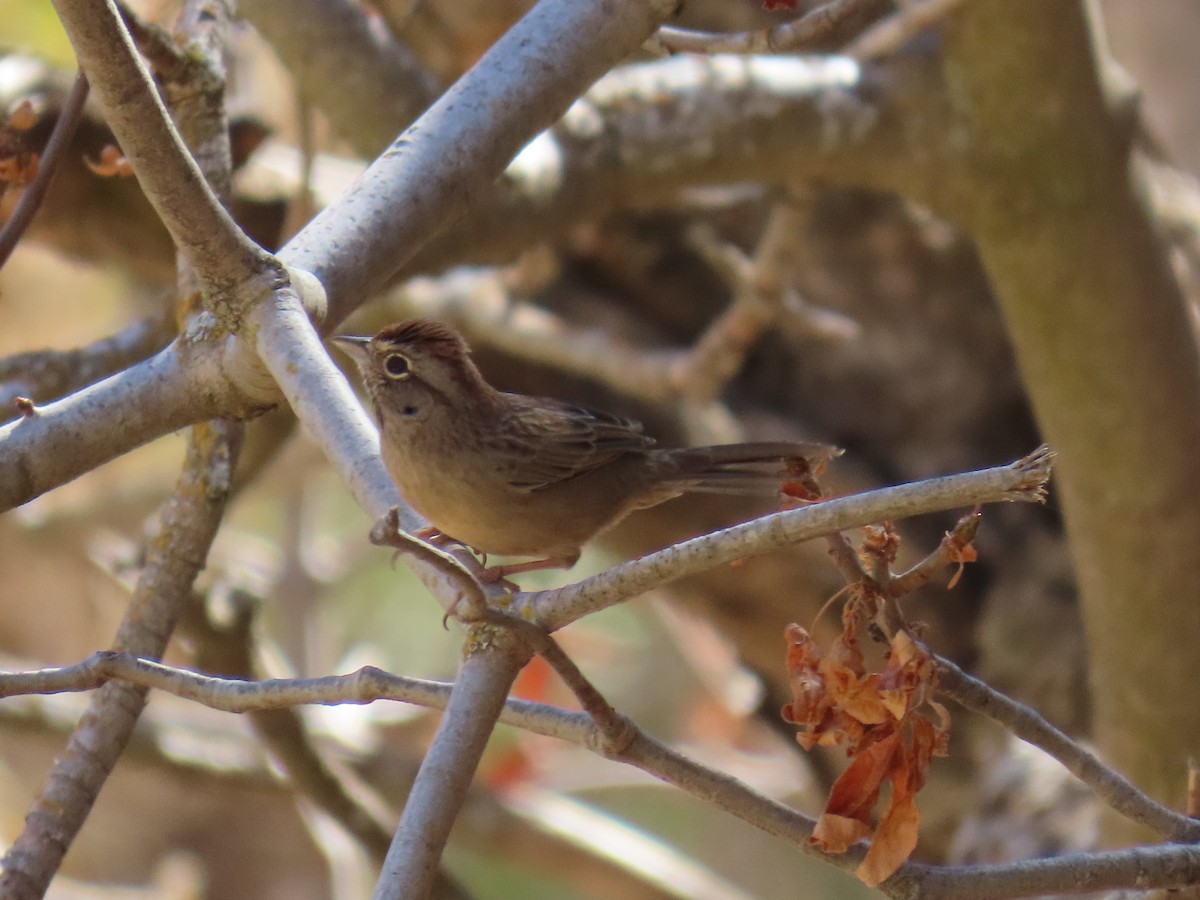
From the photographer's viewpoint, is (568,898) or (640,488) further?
(568,898)

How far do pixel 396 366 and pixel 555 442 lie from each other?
459 mm

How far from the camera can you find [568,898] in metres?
11.0

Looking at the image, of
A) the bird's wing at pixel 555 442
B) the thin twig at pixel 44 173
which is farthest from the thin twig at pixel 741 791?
the bird's wing at pixel 555 442

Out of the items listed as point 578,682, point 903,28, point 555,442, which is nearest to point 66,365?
point 555,442

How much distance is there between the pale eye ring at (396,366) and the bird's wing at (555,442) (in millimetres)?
295

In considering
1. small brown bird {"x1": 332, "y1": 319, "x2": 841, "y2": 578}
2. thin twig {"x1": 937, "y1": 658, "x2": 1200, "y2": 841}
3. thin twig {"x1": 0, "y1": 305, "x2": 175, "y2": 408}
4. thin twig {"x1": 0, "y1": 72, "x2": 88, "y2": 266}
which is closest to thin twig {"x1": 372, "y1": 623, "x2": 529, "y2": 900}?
thin twig {"x1": 937, "y1": 658, "x2": 1200, "y2": 841}

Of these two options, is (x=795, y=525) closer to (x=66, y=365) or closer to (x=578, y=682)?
(x=578, y=682)

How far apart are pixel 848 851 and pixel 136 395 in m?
1.32

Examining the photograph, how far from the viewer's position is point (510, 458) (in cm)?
339

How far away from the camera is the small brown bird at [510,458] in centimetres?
322

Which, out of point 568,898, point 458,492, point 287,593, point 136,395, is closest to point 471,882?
point 568,898

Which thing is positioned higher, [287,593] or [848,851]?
[287,593]

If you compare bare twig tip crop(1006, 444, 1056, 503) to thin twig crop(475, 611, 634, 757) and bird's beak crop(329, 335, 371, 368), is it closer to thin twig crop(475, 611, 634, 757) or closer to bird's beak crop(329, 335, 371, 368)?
thin twig crop(475, 611, 634, 757)

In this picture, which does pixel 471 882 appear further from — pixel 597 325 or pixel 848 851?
pixel 848 851
